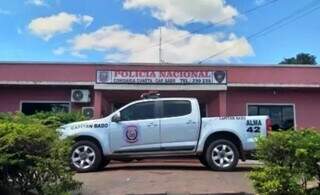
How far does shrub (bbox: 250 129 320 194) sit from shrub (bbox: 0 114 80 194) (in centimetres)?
314

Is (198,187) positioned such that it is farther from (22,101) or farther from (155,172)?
(22,101)

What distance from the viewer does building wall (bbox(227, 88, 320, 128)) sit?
25.9m

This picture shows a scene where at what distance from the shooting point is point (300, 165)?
9672mm

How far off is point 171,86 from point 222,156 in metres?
9.88

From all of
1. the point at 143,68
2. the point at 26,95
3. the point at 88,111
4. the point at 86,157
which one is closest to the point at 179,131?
the point at 86,157

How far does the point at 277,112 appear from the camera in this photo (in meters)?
26.3

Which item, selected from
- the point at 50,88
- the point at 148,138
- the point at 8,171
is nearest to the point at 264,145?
the point at 8,171

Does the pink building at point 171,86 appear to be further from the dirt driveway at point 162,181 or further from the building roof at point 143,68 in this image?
the dirt driveway at point 162,181

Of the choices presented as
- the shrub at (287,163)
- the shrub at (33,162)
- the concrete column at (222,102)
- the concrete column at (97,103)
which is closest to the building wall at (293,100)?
the concrete column at (222,102)

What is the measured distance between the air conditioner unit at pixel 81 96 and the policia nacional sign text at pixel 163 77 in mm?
878

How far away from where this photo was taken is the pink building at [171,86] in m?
24.5

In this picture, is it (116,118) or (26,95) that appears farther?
(26,95)

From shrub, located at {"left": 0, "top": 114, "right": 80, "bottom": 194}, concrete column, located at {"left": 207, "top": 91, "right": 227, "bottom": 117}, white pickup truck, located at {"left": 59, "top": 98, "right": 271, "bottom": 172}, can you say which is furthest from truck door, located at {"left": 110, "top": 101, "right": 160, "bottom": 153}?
concrete column, located at {"left": 207, "top": 91, "right": 227, "bottom": 117}

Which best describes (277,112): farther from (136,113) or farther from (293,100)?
(136,113)
